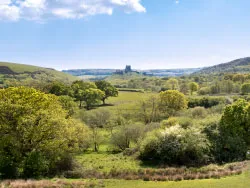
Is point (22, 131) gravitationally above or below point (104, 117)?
above

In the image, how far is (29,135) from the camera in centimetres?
3152

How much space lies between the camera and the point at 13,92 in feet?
104

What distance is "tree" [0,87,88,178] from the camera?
30062 millimetres

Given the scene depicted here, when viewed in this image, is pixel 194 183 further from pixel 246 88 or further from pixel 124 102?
pixel 246 88

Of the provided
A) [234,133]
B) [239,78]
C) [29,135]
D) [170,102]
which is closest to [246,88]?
[239,78]

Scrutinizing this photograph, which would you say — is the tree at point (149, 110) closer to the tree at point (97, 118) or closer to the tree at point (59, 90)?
the tree at point (97, 118)

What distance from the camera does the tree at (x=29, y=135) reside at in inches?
1184

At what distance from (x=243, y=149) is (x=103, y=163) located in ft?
71.9

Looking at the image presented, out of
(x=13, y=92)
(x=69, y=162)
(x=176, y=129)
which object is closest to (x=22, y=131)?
(x=13, y=92)

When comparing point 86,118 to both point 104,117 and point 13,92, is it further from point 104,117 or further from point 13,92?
point 13,92

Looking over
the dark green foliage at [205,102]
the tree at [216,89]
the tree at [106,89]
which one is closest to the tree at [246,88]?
the tree at [216,89]

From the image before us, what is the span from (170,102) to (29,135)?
1943 inches

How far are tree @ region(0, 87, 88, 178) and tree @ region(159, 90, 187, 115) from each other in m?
44.1

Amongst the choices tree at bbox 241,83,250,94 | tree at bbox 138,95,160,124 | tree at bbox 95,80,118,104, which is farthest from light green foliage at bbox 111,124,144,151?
tree at bbox 241,83,250,94
